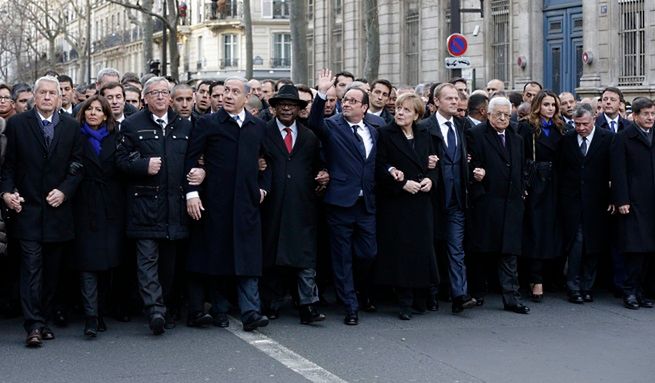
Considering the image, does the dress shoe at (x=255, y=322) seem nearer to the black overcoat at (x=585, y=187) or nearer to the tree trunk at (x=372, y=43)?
the black overcoat at (x=585, y=187)

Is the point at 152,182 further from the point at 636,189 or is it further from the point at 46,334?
the point at 636,189

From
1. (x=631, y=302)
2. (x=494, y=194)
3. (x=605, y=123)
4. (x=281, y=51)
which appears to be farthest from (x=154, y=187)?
(x=281, y=51)

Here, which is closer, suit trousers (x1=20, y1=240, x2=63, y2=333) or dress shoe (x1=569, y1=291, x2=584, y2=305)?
suit trousers (x1=20, y1=240, x2=63, y2=333)

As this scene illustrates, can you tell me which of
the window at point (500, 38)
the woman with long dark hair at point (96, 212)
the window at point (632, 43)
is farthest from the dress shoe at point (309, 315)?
the window at point (500, 38)

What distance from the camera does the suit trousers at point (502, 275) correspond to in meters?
→ 12.0

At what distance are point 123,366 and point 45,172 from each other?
6.71 ft

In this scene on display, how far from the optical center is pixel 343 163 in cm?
1145

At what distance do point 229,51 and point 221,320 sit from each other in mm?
62065

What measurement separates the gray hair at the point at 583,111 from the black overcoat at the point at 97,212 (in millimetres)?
4978

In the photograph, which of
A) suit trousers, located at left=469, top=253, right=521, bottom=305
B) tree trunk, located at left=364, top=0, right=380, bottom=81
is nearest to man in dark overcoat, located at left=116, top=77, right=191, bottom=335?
suit trousers, located at left=469, top=253, right=521, bottom=305

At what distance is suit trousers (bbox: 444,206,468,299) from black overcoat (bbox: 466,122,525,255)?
0.74ft

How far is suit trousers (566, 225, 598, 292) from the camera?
12.8 meters

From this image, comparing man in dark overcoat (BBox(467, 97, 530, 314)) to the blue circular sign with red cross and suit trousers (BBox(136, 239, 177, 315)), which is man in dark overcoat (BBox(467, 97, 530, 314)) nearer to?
suit trousers (BBox(136, 239, 177, 315))

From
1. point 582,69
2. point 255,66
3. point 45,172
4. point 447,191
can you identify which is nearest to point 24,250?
point 45,172
